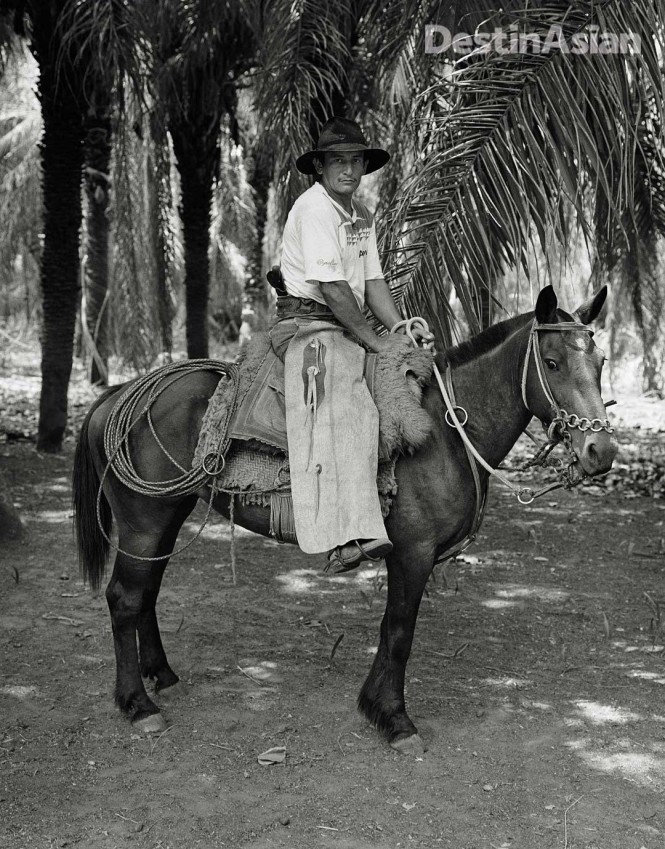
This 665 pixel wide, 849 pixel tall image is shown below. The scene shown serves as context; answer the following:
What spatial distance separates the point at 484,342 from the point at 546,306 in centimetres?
42

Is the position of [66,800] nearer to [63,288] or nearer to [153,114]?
[63,288]

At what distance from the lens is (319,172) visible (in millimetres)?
4270

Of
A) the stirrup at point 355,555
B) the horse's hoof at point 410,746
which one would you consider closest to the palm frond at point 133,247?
the stirrup at point 355,555

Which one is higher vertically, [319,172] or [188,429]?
[319,172]

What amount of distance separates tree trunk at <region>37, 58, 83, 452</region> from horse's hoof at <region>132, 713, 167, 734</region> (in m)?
6.11

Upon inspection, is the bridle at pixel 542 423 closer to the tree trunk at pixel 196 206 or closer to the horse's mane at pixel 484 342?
the horse's mane at pixel 484 342

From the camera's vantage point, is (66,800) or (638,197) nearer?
(66,800)

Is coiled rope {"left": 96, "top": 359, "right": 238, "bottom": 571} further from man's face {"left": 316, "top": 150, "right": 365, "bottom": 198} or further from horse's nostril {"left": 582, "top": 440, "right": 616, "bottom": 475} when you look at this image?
horse's nostril {"left": 582, "top": 440, "right": 616, "bottom": 475}

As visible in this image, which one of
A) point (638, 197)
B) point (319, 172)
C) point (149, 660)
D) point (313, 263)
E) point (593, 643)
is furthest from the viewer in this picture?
point (638, 197)

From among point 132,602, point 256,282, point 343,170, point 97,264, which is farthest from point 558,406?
point 256,282

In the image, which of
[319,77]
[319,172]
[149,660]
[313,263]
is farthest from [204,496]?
[319,77]

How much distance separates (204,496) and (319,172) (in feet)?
5.58

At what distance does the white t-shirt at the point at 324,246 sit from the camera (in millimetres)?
3988

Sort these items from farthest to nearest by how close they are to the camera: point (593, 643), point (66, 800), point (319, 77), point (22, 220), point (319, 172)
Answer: point (22, 220), point (319, 77), point (593, 643), point (319, 172), point (66, 800)
